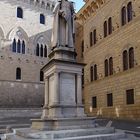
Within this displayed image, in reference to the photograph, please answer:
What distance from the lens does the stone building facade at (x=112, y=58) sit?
1855cm

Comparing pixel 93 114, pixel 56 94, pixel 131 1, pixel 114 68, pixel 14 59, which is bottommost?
Result: pixel 93 114

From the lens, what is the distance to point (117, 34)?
68.6ft

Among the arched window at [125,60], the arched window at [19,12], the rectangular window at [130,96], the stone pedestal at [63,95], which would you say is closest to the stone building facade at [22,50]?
the arched window at [19,12]

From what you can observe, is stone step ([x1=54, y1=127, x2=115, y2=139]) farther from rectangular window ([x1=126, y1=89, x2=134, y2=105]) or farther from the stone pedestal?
→ rectangular window ([x1=126, y1=89, x2=134, y2=105])

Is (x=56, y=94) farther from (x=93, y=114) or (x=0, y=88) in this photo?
(x=0, y=88)

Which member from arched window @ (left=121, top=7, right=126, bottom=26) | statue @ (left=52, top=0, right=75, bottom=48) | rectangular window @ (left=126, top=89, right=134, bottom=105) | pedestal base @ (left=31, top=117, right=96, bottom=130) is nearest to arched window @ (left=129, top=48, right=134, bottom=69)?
rectangular window @ (left=126, top=89, right=134, bottom=105)

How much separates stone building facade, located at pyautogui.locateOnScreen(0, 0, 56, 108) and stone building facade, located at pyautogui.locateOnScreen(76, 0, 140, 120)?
946cm

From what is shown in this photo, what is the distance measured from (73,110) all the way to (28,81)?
24.3 metres

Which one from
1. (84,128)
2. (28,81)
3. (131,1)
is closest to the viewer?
(84,128)

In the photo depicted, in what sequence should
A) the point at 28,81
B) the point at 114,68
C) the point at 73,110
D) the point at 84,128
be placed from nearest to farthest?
the point at 84,128, the point at 73,110, the point at 114,68, the point at 28,81

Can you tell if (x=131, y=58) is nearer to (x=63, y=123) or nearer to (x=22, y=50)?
(x=63, y=123)

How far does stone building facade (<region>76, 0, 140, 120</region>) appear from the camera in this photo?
18.5 m

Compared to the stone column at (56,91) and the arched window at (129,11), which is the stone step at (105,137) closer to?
the stone column at (56,91)

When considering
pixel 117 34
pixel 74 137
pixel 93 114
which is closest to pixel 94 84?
pixel 93 114
